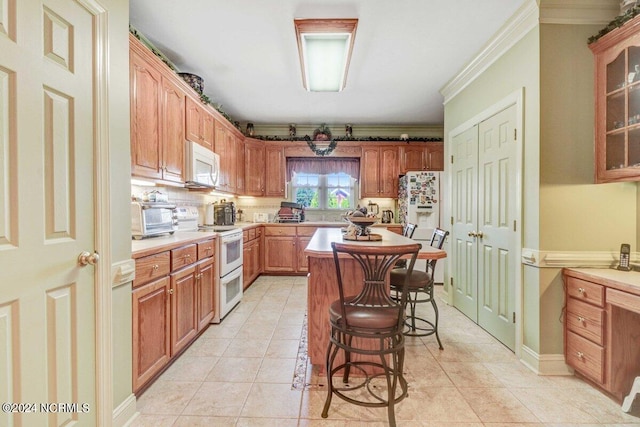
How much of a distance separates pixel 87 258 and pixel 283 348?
5.43 ft

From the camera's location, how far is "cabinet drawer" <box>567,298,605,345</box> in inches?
71.1

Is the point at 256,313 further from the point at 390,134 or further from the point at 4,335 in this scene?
the point at 390,134

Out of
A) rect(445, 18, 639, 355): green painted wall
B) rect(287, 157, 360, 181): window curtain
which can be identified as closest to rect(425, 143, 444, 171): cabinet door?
rect(287, 157, 360, 181): window curtain

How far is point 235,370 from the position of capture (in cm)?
212

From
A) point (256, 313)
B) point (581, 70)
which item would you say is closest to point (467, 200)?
point (581, 70)

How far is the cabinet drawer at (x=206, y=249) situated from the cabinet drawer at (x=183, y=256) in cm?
10

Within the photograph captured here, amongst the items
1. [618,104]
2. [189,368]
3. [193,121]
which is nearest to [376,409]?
[189,368]

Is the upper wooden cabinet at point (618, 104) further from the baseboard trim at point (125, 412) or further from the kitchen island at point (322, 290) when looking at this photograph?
the baseboard trim at point (125, 412)

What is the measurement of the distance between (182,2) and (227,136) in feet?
6.99

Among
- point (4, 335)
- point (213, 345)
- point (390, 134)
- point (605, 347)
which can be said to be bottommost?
point (213, 345)

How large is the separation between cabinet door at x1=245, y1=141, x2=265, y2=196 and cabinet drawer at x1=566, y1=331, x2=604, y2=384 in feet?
14.7

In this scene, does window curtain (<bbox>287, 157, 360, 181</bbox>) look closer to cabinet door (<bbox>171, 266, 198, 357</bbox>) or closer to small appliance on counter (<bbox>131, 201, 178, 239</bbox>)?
small appliance on counter (<bbox>131, 201, 178, 239</bbox>)

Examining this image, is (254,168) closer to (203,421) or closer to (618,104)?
(203,421)

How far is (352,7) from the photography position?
220cm
